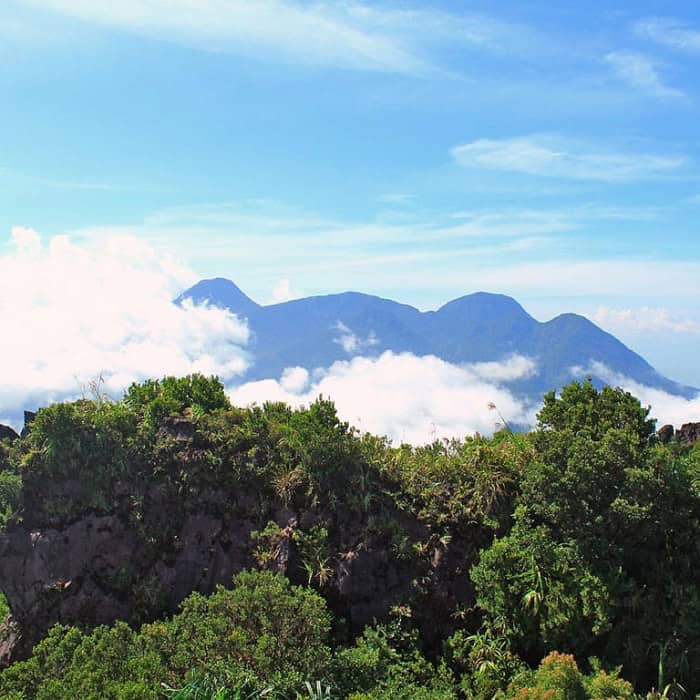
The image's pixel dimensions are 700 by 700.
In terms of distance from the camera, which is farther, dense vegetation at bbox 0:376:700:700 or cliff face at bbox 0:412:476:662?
cliff face at bbox 0:412:476:662

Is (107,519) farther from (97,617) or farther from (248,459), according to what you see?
(248,459)

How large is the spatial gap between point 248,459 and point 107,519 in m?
4.20

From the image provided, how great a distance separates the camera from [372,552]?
1658 cm

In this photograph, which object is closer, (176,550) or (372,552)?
(372,552)

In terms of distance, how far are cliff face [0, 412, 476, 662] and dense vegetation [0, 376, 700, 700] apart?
60mm

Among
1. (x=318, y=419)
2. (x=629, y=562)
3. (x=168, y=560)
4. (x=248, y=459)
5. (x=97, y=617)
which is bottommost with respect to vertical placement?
(x=97, y=617)

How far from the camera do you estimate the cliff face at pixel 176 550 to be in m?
16.3

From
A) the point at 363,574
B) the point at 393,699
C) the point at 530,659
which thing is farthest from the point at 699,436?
the point at 393,699

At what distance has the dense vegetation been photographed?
495 inches

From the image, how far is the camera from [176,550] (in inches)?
683

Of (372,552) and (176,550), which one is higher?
(372,552)

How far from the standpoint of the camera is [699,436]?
21.0 m

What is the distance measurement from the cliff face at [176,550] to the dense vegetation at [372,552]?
0.20 ft

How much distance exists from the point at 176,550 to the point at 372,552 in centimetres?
548
